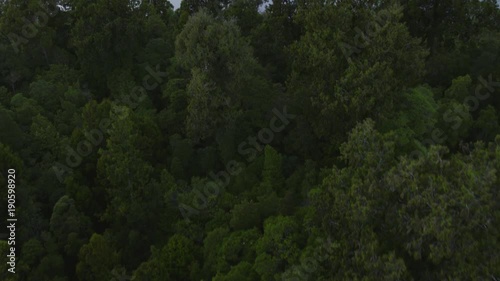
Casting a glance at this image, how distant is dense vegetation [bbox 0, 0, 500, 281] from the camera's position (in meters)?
18.5

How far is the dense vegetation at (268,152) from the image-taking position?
1845 cm

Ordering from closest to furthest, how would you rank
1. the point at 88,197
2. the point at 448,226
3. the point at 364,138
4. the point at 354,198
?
1. the point at 448,226
2. the point at 354,198
3. the point at 364,138
4. the point at 88,197

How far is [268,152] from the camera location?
2944cm

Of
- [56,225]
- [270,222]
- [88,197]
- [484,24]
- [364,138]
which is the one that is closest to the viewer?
[364,138]

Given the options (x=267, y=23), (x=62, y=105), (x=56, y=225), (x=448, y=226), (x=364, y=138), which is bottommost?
(x=448, y=226)

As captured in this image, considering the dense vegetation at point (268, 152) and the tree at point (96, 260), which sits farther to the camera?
the tree at point (96, 260)

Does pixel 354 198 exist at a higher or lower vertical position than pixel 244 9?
lower

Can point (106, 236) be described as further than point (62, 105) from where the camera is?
No

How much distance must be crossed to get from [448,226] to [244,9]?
94.4 feet

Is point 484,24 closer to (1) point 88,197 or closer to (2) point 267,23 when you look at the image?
(2) point 267,23

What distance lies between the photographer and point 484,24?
3891 cm

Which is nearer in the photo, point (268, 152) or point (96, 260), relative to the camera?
point (96, 260)

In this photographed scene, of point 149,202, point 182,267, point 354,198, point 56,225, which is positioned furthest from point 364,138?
point 56,225

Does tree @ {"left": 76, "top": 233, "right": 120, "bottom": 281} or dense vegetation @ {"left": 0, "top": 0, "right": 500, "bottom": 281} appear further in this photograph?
tree @ {"left": 76, "top": 233, "right": 120, "bottom": 281}
